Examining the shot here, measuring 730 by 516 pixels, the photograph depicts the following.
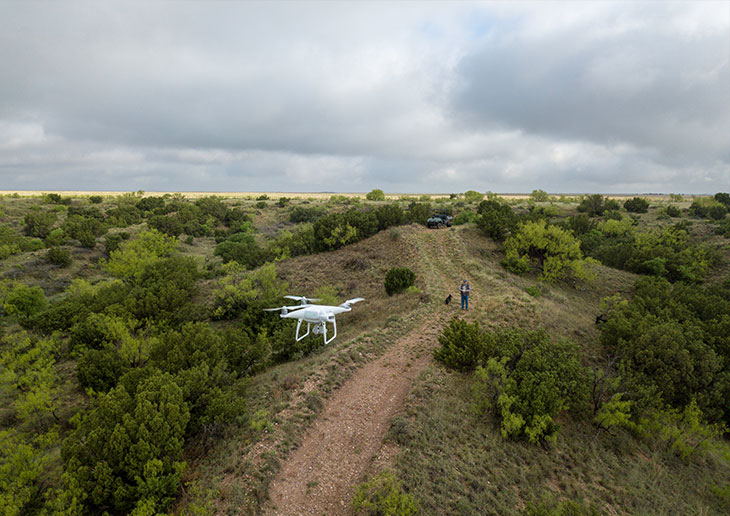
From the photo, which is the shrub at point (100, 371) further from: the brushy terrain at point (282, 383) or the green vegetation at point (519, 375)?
the green vegetation at point (519, 375)

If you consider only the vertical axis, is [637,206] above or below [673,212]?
above

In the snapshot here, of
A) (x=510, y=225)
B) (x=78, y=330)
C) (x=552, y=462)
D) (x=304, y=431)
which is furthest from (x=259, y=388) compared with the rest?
(x=510, y=225)

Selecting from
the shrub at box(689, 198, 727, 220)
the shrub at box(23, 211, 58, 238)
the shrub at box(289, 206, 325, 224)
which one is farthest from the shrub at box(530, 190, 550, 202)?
the shrub at box(23, 211, 58, 238)

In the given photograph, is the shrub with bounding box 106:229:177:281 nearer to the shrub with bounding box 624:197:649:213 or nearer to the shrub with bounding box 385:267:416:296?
the shrub with bounding box 385:267:416:296

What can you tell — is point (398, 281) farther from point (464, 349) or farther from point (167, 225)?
point (167, 225)

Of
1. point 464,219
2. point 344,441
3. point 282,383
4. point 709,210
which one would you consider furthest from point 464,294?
point 709,210

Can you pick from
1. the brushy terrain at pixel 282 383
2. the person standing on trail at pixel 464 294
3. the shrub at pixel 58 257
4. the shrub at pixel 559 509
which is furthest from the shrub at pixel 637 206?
the shrub at pixel 58 257

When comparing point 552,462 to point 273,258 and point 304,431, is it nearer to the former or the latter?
point 304,431
